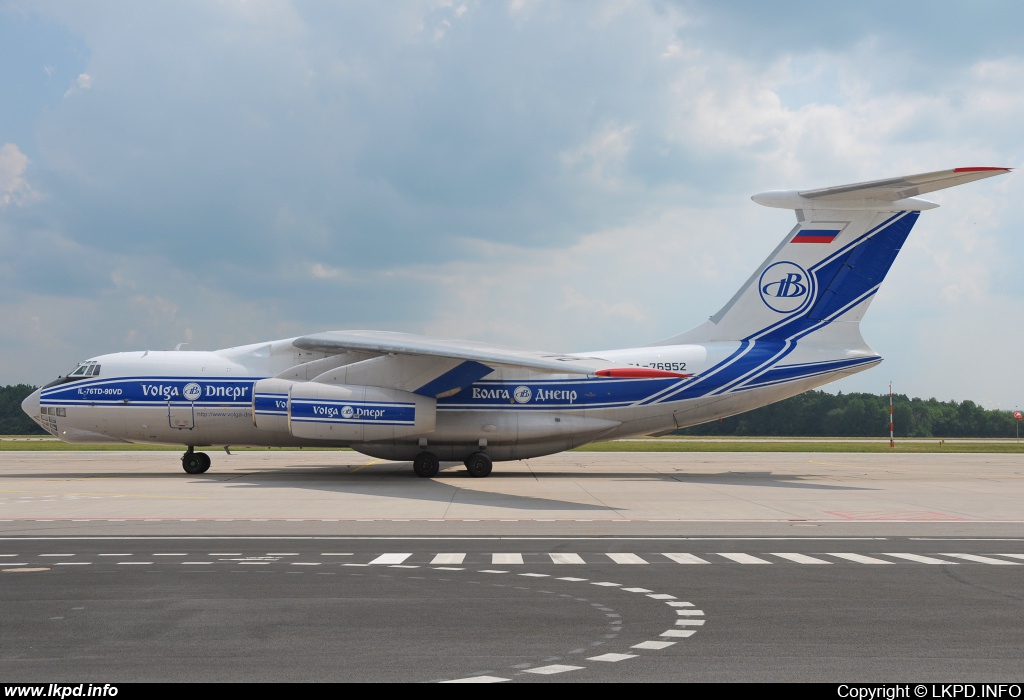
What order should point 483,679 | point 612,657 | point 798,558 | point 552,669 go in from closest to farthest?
point 483,679
point 552,669
point 612,657
point 798,558

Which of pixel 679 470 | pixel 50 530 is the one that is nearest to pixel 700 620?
pixel 50 530

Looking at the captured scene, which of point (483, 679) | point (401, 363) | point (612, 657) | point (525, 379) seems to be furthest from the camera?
point (525, 379)

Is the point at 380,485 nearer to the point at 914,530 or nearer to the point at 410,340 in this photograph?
the point at 410,340

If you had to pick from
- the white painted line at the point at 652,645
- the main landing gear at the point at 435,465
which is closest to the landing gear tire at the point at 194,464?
the main landing gear at the point at 435,465

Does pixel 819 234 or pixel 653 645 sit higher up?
pixel 819 234

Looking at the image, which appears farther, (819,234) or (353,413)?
(819,234)

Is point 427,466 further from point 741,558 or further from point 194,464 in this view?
point 741,558

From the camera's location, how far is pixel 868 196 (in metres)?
25.3

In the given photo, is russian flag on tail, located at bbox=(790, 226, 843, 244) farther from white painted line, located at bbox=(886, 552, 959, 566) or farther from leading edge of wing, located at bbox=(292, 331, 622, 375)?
white painted line, located at bbox=(886, 552, 959, 566)

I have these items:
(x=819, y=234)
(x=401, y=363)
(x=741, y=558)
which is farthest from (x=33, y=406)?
(x=819, y=234)

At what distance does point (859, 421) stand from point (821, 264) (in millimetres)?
64327

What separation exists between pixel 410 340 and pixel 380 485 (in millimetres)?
4059

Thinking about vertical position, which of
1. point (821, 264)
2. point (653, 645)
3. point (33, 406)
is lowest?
point (653, 645)

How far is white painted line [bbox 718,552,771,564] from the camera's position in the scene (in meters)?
10.5
